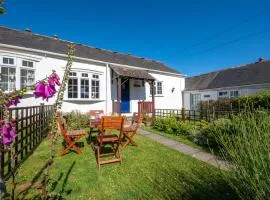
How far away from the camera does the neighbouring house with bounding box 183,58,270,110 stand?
17641 millimetres

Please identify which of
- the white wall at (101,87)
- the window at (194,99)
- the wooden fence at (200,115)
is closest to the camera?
the wooden fence at (200,115)

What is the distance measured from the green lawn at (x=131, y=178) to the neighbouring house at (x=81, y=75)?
450cm

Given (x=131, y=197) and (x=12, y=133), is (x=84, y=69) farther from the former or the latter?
(x=12, y=133)

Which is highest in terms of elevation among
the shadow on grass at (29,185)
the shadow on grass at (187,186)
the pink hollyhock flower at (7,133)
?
the pink hollyhock flower at (7,133)

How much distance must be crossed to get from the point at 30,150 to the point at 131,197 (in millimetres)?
3920

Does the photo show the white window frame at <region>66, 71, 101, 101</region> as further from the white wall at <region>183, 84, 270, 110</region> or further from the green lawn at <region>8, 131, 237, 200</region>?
the white wall at <region>183, 84, 270, 110</region>

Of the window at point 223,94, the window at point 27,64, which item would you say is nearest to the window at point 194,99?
the window at point 223,94

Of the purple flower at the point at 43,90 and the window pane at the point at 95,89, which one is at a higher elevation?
the window pane at the point at 95,89

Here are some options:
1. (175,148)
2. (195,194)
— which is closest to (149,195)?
(195,194)

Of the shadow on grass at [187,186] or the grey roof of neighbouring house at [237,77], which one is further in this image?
the grey roof of neighbouring house at [237,77]

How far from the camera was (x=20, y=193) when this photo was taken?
341cm

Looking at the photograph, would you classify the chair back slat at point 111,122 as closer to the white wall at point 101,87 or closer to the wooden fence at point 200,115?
the wooden fence at point 200,115

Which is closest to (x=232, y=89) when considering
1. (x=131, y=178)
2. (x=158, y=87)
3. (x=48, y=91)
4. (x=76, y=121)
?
(x=158, y=87)

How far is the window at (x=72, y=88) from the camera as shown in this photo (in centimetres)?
1207
